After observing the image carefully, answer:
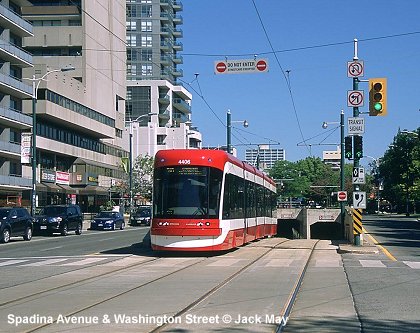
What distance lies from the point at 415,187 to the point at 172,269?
227ft

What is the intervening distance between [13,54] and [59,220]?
2622 cm

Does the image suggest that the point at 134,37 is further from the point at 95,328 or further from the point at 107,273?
the point at 95,328

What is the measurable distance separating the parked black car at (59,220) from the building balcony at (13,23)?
25005 mm

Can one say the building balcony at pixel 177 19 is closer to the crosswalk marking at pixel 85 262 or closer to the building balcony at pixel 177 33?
the building balcony at pixel 177 33

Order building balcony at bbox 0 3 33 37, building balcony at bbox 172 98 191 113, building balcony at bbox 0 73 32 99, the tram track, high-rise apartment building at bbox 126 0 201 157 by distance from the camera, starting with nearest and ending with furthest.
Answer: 1. the tram track
2. building balcony at bbox 0 73 32 99
3. building balcony at bbox 0 3 33 37
4. high-rise apartment building at bbox 126 0 201 157
5. building balcony at bbox 172 98 191 113

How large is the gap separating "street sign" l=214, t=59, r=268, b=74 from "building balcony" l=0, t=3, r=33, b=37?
41.1 m

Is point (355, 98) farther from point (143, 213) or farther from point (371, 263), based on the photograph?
point (143, 213)

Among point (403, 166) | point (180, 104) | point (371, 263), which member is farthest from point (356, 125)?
point (180, 104)

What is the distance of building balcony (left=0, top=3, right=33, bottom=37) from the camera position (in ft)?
197

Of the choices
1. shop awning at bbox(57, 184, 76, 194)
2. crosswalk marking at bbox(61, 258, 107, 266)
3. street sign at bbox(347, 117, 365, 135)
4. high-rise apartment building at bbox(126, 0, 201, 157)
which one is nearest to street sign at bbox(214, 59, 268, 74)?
street sign at bbox(347, 117, 365, 135)

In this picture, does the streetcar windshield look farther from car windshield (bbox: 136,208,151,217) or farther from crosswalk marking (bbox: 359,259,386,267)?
car windshield (bbox: 136,208,151,217)

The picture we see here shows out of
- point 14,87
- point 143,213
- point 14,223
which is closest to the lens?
point 14,223

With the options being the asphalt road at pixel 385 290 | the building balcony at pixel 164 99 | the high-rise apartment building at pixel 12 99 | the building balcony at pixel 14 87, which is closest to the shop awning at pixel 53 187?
the high-rise apartment building at pixel 12 99

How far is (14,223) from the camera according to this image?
3378 centimetres
